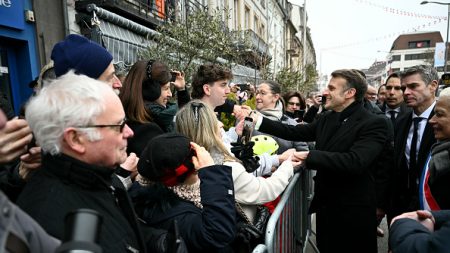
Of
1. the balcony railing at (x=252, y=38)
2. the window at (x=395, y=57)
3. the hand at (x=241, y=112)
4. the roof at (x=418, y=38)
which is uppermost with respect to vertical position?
the roof at (x=418, y=38)

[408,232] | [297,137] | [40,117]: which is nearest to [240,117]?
[297,137]

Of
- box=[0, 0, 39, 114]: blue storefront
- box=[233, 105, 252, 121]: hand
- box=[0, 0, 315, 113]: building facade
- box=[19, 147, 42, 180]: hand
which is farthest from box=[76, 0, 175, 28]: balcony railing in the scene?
box=[19, 147, 42, 180]: hand

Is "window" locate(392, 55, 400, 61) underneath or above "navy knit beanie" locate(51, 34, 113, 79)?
above

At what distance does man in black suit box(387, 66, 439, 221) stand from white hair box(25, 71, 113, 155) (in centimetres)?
293

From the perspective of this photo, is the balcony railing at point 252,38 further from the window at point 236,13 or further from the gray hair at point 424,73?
the gray hair at point 424,73

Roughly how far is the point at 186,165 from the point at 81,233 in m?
1.01

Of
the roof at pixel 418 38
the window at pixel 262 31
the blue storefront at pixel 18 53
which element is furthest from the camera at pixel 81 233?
the roof at pixel 418 38

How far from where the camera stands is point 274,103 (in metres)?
4.53

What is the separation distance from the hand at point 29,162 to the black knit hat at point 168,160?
47 cm

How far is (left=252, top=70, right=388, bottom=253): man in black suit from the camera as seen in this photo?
8.85 feet

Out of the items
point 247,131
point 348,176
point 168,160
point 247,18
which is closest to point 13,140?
point 168,160

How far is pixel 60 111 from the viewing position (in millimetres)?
1261

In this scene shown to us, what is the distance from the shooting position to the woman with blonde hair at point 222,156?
2080 millimetres

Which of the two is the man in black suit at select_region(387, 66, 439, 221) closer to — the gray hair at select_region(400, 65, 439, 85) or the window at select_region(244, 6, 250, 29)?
the gray hair at select_region(400, 65, 439, 85)
